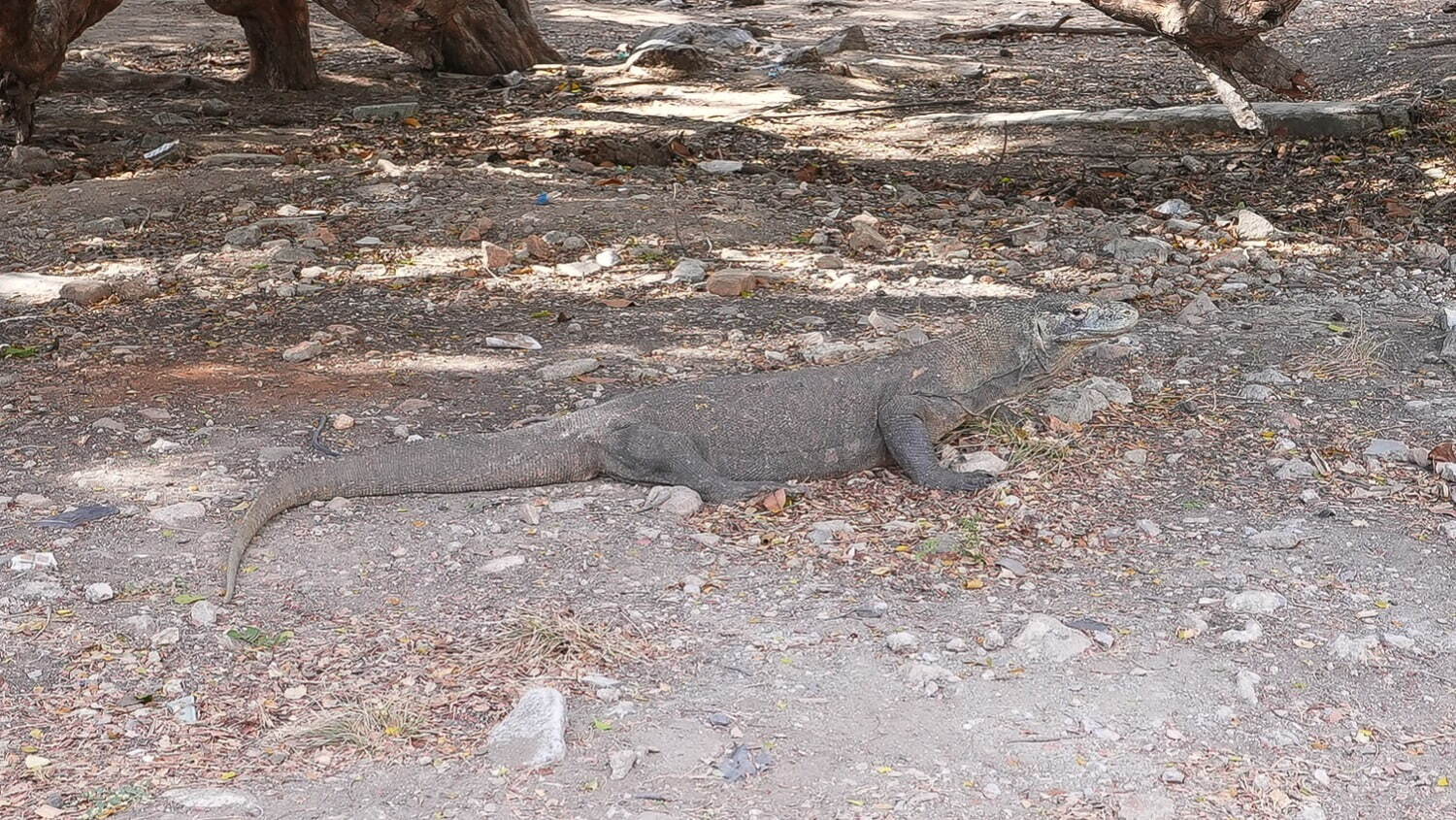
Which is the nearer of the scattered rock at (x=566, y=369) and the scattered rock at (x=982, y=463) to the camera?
the scattered rock at (x=982, y=463)

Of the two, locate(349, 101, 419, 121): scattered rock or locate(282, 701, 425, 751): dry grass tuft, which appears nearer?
locate(282, 701, 425, 751): dry grass tuft

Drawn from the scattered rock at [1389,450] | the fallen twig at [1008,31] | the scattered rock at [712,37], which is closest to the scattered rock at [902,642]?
the scattered rock at [1389,450]

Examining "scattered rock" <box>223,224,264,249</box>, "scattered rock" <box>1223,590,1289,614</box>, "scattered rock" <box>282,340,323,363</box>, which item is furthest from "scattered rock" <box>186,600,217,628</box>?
"scattered rock" <box>223,224,264,249</box>

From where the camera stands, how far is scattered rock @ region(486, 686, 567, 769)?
2979 millimetres

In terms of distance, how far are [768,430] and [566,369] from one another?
119 centimetres

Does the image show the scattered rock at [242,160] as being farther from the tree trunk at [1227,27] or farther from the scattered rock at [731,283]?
the tree trunk at [1227,27]

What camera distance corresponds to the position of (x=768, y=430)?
178 inches

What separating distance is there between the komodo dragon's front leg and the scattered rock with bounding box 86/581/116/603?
2.29 meters

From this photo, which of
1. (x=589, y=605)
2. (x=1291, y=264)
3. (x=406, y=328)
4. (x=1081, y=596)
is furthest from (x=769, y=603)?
(x=1291, y=264)

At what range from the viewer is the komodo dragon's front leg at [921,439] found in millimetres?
4418

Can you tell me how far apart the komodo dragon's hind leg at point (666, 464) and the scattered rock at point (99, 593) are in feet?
4.76

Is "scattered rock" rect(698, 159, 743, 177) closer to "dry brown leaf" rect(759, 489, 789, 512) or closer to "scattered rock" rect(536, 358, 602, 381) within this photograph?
"scattered rock" rect(536, 358, 602, 381)

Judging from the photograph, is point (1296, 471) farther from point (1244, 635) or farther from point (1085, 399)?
point (1244, 635)

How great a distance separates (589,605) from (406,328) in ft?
8.99
